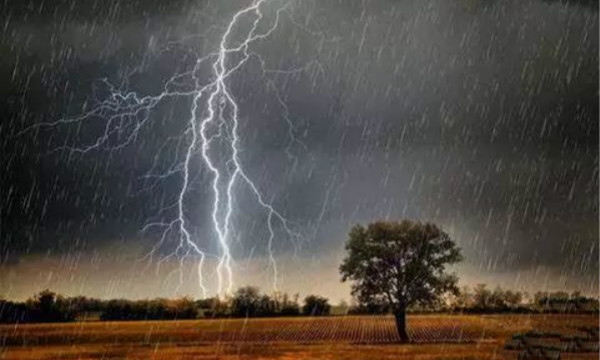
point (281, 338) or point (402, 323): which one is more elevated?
point (402, 323)

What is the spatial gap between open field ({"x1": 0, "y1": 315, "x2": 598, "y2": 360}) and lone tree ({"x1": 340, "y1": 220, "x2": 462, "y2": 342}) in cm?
233

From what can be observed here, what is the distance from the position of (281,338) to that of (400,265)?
8715 mm

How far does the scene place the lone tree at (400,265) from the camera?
39.7 m

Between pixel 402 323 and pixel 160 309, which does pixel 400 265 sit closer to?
pixel 402 323

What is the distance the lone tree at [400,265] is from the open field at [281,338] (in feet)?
7.65

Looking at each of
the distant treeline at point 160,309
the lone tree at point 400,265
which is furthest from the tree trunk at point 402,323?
the distant treeline at point 160,309

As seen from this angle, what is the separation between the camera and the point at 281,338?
4394cm

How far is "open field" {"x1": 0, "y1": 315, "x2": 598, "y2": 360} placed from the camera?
32362mm

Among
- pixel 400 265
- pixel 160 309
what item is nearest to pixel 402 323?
pixel 400 265

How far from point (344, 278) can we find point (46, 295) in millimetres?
30920

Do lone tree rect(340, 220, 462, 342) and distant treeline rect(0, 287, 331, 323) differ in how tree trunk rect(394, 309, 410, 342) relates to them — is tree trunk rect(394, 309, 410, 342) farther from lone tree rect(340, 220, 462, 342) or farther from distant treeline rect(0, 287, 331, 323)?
distant treeline rect(0, 287, 331, 323)

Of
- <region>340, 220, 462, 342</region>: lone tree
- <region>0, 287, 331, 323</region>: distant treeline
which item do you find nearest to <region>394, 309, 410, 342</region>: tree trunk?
<region>340, 220, 462, 342</region>: lone tree

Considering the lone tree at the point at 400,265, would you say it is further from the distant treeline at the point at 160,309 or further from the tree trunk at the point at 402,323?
the distant treeline at the point at 160,309

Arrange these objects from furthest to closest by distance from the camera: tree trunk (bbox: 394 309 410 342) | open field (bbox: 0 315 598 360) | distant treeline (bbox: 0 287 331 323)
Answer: distant treeline (bbox: 0 287 331 323) → tree trunk (bbox: 394 309 410 342) → open field (bbox: 0 315 598 360)
